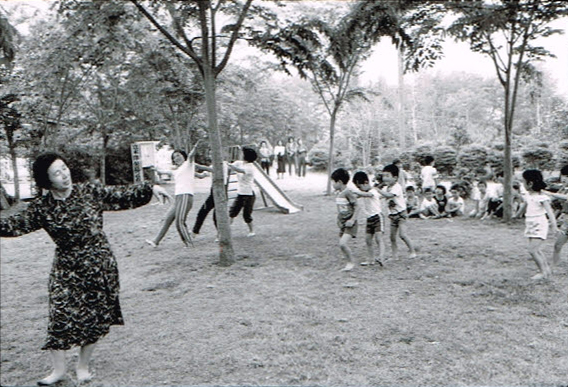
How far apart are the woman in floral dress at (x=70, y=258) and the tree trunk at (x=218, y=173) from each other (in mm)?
3383

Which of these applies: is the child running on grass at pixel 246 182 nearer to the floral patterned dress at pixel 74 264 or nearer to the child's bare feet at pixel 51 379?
the floral patterned dress at pixel 74 264

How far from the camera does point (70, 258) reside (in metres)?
3.44

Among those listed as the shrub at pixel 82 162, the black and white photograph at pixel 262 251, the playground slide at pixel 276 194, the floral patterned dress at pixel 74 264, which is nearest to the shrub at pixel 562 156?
the black and white photograph at pixel 262 251

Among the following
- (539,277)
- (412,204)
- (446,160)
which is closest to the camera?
(539,277)

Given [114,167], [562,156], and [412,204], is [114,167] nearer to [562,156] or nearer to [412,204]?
[412,204]

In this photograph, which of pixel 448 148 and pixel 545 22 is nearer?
pixel 545 22

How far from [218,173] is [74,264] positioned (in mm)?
3611

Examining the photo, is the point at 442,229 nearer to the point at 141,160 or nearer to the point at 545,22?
the point at 545,22

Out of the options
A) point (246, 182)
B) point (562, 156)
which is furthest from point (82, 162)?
point (562, 156)

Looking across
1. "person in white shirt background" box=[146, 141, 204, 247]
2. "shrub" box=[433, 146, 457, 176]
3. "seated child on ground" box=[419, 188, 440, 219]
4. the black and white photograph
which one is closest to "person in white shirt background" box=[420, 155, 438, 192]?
the black and white photograph

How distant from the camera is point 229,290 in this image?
5.84 m

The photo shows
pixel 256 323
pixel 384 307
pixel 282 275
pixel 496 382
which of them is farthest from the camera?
pixel 282 275

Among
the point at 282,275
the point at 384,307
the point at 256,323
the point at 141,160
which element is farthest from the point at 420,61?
the point at 141,160

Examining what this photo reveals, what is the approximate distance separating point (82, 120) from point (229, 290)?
44.4ft
